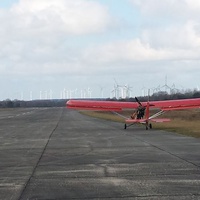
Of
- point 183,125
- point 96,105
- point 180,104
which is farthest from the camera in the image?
point 183,125

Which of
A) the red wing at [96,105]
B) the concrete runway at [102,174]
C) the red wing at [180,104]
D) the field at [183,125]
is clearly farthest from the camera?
the red wing at [96,105]

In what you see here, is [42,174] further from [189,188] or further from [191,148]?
[191,148]

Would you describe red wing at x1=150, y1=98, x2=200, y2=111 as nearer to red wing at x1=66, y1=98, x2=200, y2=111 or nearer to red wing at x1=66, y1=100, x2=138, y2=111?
red wing at x1=66, y1=98, x2=200, y2=111

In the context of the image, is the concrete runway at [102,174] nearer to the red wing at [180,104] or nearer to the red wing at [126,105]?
the red wing at [180,104]

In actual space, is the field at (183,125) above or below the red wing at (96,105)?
below

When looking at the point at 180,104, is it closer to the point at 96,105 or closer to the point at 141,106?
the point at 141,106

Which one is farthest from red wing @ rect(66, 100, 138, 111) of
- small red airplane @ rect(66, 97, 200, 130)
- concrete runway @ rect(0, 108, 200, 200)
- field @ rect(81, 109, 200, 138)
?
concrete runway @ rect(0, 108, 200, 200)

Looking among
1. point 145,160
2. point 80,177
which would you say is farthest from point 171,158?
point 80,177

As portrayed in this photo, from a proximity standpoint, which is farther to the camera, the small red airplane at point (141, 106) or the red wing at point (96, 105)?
the red wing at point (96, 105)

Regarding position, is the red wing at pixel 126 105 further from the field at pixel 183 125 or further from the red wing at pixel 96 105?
the field at pixel 183 125

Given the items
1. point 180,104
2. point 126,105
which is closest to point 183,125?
point 180,104

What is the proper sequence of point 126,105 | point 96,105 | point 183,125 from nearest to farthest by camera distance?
point 96,105 < point 126,105 < point 183,125

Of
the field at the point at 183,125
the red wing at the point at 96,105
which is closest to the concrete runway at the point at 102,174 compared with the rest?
the field at the point at 183,125

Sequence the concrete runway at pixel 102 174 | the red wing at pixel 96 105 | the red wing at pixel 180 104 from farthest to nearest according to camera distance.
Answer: the red wing at pixel 96 105 → the red wing at pixel 180 104 → the concrete runway at pixel 102 174
